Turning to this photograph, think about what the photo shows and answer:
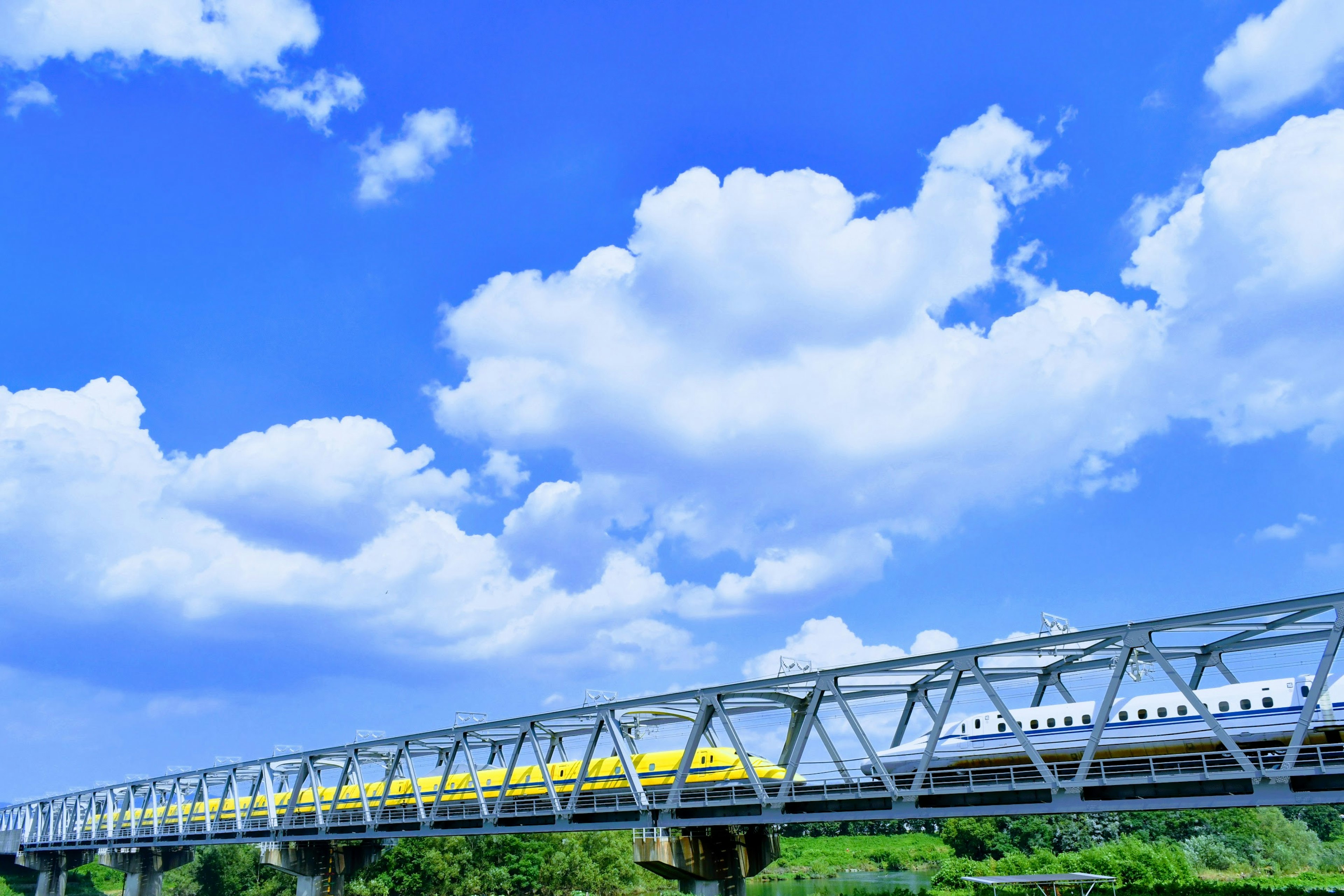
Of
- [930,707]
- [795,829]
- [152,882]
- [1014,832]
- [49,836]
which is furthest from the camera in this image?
[795,829]

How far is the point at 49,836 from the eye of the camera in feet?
394

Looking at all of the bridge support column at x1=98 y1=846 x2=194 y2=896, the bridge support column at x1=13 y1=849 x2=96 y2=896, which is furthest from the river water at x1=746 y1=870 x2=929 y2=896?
the bridge support column at x1=13 y1=849 x2=96 y2=896

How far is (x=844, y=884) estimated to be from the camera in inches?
4109

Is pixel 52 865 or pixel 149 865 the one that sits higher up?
pixel 52 865

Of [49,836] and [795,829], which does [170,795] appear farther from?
[795,829]

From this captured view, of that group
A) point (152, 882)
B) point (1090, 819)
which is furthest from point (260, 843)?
point (1090, 819)

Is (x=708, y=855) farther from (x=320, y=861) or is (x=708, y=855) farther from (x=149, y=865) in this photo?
(x=149, y=865)

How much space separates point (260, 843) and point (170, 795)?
25811 mm

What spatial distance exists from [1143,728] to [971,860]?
7139 cm

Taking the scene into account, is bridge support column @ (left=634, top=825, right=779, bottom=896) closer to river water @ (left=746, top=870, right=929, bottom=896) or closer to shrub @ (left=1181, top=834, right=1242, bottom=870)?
river water @ (left=746, top=870, right=929, bottom=896)

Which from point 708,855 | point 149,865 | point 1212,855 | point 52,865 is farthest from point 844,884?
point 52,865

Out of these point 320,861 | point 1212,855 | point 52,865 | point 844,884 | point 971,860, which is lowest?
point 844,884

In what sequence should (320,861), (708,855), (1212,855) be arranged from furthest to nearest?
(1212,855) < (320,861) < (708,855)

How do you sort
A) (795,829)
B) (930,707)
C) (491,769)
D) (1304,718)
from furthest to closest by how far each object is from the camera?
1. (795,829)
2. (491,769)
3. (930,707)
4. (1304,718)
